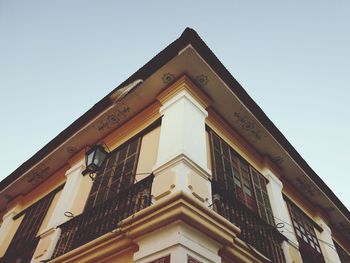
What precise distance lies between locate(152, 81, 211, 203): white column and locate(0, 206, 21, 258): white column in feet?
19.1

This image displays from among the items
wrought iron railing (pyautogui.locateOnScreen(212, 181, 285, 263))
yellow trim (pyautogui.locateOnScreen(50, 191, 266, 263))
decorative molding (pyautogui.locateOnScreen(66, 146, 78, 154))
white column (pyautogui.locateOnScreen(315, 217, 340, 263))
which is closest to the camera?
yellow trim (pyautogui.locateOnScreen(50, 191, 266, 263))

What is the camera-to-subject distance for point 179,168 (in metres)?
4.52

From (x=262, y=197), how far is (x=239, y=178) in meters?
0.82

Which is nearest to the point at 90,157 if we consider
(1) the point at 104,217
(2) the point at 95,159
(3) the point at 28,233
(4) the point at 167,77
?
(2) the point at 95,159

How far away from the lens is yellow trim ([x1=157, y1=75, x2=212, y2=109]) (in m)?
6.04

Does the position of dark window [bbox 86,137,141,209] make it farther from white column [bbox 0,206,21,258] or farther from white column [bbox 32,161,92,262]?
white column [bbox 0,206,21,258]

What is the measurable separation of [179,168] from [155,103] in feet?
8.21

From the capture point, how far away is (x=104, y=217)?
208 inches

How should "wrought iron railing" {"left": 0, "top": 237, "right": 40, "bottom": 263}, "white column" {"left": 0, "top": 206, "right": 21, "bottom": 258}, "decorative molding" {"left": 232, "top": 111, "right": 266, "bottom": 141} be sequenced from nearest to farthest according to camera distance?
"wrought iron railing" {"left": 0, "top": 237, "right": 40, "bottom": 263}
"decorative molding" {"left": 232, "top": 111, "right": 266, "bottom": 141}
"white column" {"left": 0, "top": 206, "right": 21, "bottom": 258}

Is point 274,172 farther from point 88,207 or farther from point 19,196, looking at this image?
point 19,196

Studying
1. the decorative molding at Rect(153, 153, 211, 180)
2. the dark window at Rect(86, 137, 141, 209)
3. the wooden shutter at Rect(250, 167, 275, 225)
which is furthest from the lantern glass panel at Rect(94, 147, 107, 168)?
the wooden shutter at Rect(250, 167, 275, 225)

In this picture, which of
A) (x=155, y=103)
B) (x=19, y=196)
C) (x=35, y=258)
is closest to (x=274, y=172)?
(x=155, y=103)

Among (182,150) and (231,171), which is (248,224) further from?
(182,150)

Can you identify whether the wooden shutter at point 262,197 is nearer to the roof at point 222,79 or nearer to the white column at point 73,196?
the roof at point 222,79
